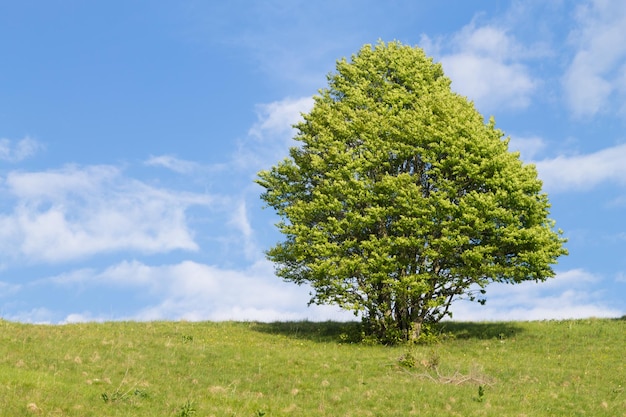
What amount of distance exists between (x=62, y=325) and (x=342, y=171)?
2120 centimetres

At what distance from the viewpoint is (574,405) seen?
23250 millimetres

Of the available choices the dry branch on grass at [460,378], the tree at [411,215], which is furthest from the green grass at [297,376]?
the tree at [411,215]

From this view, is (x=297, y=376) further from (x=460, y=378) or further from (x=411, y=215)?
(x=411, y=215)

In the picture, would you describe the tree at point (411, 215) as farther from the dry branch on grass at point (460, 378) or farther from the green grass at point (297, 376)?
the dry branch on grass at point (460, 378)

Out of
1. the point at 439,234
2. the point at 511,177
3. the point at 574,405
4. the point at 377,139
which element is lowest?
the point at 574,405

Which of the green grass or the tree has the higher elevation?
the tree

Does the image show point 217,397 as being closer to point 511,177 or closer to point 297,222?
point 297,222

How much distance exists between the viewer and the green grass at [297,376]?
65.5ft

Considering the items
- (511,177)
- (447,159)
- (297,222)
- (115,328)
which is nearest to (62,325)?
(115,328)

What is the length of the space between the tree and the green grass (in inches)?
130

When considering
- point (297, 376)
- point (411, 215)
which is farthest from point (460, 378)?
point (411, 215)

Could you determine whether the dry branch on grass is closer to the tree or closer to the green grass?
the green grass

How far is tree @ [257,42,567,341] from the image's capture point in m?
34.6

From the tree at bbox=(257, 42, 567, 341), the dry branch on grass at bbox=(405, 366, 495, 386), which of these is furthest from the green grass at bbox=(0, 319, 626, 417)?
the tree at bbox=(257, 42, 567, 341)
